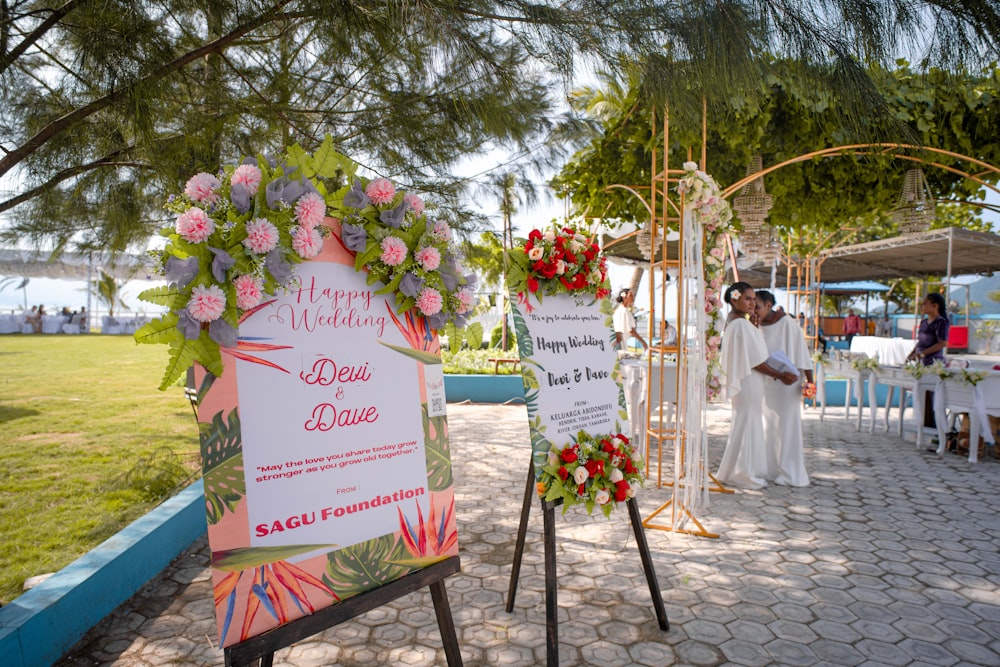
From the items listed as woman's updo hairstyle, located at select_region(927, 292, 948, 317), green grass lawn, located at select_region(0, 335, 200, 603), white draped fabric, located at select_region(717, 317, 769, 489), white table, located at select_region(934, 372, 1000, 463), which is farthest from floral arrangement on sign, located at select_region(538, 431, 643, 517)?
woman's updo hairstyle, located at select_region(927, 292, 948, 317)

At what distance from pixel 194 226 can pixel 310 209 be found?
28cm

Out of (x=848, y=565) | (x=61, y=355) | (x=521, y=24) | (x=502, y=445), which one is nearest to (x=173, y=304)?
(x=521, y=24)

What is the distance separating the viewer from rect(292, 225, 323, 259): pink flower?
154 centimetres

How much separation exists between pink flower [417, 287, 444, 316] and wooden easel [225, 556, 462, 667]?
0.77 meters

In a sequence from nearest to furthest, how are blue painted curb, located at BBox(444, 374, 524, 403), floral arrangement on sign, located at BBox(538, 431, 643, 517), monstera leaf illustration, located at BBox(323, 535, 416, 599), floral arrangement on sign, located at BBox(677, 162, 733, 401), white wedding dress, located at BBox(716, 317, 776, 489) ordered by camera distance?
monstera leaf illustration, located at BBox(323, 535, 416, 599), floral arrangement on sign, located at BBox(538, 431, 643, 517), floral arrangement on sign, located at BBox(677, 162, 733, 401), white wedding dress, located at BBox(716, 317, 776, 489), blue painted curb, located at BBox(444, 374, 524, 403)

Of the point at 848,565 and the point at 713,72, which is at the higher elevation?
the point at 713,72

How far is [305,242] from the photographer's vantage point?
1.55 meters

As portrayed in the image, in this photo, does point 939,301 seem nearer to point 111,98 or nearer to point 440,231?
point 440,231

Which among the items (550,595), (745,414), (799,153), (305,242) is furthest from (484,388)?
(305,242)

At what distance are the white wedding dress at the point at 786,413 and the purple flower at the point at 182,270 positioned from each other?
471 cm

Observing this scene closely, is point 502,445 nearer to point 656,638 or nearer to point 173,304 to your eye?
point 656,638

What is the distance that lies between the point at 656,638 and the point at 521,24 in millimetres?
2437

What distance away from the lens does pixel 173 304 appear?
141 cm

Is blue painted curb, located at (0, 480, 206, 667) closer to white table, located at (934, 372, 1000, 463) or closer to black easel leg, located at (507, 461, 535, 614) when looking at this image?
black easel leg, located at (507, 461, 535, 614)
